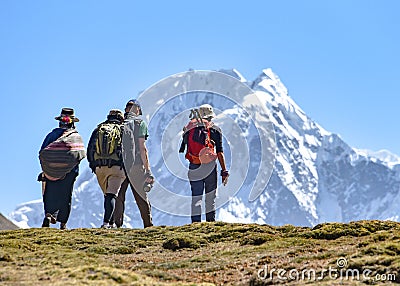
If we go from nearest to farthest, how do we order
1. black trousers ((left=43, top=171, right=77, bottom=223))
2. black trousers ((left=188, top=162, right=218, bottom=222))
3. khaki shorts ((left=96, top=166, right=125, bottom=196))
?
khaki shorts ((left=96, top=166, right=125, bottom=196)), black trousers ((left=43, top=171, right=77, bottom=223)), black trousers ((left=188, top=162, right=218, bottom=222))

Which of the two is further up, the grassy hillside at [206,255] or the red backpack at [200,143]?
the red backpack at [200,143]

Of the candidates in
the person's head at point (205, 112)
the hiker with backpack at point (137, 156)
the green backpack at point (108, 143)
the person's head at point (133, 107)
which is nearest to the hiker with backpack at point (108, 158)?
the green backpack at point (108, 143)

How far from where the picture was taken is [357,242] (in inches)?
685

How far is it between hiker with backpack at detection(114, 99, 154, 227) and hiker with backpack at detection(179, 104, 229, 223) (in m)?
1.31

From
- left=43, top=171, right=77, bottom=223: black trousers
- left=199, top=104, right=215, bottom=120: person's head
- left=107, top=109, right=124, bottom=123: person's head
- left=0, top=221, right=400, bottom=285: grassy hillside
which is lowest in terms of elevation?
left=0, top=221, right=400, bottom=285: grassy hillside

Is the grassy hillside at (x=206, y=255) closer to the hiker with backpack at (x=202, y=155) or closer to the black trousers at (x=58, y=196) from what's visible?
the black trousers at (x=58, y=196)

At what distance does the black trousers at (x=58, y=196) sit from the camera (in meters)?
22.4

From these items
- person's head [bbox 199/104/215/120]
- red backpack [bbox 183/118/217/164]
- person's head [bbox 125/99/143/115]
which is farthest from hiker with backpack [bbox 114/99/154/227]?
person's head [bbox 199/104/215/120]

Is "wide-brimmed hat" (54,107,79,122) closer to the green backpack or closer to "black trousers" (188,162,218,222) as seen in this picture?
the green backpack

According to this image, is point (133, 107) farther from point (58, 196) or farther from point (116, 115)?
point (58, 196)

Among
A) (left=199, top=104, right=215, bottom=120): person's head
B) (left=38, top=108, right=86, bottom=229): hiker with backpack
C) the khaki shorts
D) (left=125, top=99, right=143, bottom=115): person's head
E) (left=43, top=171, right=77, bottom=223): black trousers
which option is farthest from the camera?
(left=199, top=104, right=215, bottom=120): person's head

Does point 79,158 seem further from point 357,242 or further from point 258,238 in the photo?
point 357,242

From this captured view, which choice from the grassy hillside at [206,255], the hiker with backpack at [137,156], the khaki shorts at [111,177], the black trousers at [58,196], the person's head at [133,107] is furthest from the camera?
the person's head at [133,107]

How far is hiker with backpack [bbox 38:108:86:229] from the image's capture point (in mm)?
22094
